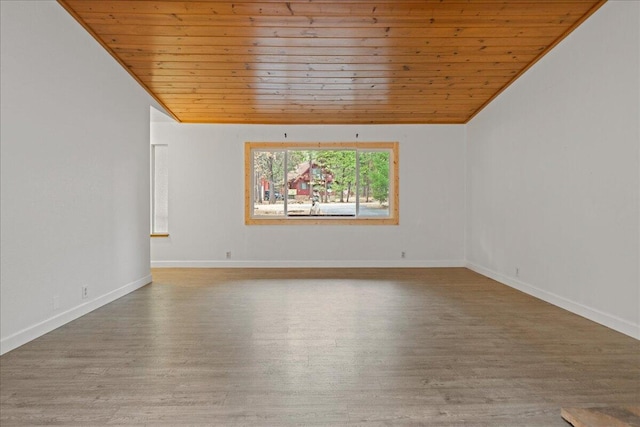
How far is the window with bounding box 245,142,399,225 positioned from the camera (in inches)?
296

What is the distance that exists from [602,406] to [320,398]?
5.06 feet

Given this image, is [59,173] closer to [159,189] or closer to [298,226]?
[159,189]

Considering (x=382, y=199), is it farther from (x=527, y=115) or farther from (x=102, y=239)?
(x=102, y=239)

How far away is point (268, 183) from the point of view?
7.55 m

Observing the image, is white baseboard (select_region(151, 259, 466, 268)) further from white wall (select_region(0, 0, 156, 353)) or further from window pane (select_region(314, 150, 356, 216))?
white wall (select_region(0, 0, 156, 353))

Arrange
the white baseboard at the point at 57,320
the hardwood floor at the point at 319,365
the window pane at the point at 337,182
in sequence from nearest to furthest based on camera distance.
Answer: the hardwood floor at the point at 319,365 < the white baseboard at the point at 57,320 < the window pane at the point at 337,182

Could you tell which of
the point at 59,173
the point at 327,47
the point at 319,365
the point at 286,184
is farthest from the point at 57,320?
the point at 286,184

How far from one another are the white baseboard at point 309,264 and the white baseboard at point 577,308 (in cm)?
126

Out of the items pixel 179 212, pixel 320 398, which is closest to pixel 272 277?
pixel 179 212

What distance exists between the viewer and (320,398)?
2.39 m

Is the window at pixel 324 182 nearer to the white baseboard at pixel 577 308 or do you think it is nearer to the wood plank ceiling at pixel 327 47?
the wood plank ceiling at pixel 327 47

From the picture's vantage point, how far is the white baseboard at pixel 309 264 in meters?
7.32

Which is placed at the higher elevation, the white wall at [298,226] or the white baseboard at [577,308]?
the white wall at [298,226]

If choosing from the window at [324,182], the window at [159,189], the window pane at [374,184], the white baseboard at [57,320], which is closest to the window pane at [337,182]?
the window at [324,182]
